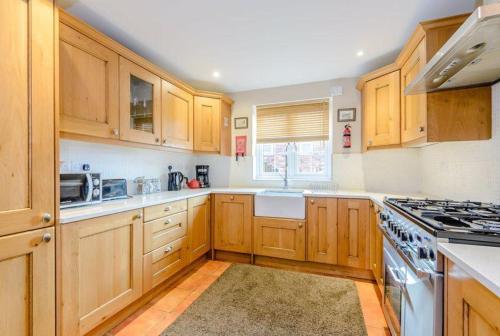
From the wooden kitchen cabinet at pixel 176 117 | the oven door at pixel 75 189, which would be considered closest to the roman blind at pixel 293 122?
the wooden kitchen cabinet at pixel 176 117

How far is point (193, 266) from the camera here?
2.64 meters

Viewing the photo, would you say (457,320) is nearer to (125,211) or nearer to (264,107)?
(125,211)

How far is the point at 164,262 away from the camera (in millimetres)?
2082

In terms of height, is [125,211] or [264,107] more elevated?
[264,107]

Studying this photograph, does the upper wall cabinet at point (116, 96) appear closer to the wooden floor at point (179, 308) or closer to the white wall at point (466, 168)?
the wooden floor at point (179, 308)

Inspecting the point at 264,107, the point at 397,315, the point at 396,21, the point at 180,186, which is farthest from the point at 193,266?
the point at 396,21

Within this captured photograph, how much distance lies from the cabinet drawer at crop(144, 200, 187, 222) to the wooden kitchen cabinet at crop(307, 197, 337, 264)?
136 centimetres

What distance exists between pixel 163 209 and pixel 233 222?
972 millimetres

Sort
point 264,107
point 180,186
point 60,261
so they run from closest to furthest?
point 60,261 < point 180,186 < point 264,107

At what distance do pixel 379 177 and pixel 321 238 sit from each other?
1047 mm

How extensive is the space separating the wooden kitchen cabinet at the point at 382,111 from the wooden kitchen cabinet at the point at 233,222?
152cm

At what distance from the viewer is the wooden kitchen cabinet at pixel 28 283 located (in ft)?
3.44

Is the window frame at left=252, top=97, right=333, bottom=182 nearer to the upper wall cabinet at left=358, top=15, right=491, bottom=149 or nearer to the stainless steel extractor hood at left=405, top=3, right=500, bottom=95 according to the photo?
the upper wall cabinet at left=358, top=15, right=491, bottom=149

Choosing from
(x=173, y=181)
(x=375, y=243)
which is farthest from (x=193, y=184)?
(x=375, y=243)
